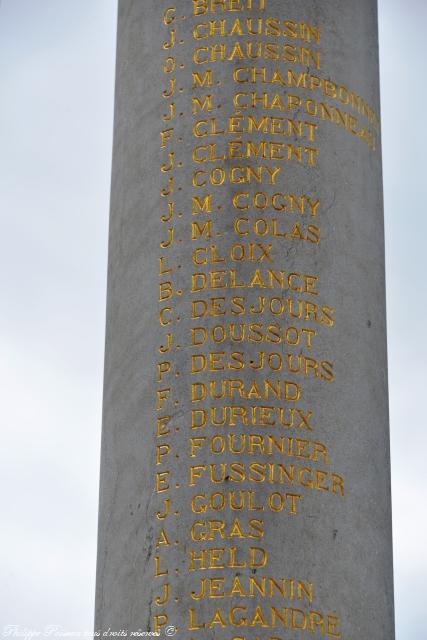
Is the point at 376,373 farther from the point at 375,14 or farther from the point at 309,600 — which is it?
the point at 375,14

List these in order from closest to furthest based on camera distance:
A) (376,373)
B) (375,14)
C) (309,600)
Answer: (309,600) → (376,373) → (375,14)

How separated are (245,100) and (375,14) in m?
2.18

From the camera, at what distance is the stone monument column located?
63.8 feet

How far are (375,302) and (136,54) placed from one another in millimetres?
3498

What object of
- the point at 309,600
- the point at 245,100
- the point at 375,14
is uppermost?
the point at 375,14

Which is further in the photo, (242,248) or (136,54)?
(136,54)

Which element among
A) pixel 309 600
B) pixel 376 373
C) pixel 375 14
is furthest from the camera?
pixel 375 14

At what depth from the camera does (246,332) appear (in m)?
20.0

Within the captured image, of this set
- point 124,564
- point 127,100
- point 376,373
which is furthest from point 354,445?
point 127,100

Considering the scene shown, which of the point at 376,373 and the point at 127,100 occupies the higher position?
the point at 127,100

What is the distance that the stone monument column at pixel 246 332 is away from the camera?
19.5 metres

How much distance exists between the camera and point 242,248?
66.7ft

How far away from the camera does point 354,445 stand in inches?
794

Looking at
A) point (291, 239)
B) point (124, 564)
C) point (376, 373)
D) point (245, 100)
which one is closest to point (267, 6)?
point (245, 100)
